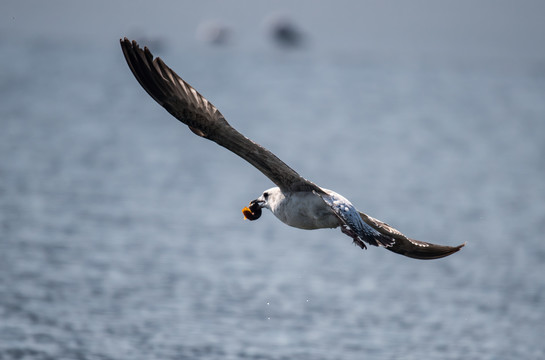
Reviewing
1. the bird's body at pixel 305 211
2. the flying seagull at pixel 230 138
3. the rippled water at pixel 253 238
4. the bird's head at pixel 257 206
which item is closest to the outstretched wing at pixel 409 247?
the flying seagull at pixel 230 138

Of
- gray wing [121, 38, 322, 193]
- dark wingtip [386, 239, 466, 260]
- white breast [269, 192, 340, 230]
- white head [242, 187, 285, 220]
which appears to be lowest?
dark wingtip [386, 239, 466, 260]

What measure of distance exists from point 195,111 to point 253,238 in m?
13.6

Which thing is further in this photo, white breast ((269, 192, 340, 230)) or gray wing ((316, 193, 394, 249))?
white breast ((269, 192, 340, 230))

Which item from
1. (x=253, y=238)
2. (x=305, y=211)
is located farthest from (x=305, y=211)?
(x=253, y=238)

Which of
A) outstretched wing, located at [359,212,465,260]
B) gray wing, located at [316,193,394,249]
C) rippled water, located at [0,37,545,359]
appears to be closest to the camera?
gray wing, located at [316,193,394,249]

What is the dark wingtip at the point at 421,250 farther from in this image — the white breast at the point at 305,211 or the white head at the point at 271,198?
the white head at the point at 271,198

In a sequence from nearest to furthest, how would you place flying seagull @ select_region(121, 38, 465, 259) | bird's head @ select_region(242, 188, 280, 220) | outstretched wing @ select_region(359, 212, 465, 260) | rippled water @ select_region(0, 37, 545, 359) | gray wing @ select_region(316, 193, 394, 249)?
gray wing @ select_region(316, 193, 394, 249)
flying seagull @ select_region(121, 38, 465, 259)
outstretched wing @ select_region(359, 212, 465, 260)
bird's head @ select_region(242, 188, 280, 220)
rippled water @ select_region(0, 37, 545, 359)

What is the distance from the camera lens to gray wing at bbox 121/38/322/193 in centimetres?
991

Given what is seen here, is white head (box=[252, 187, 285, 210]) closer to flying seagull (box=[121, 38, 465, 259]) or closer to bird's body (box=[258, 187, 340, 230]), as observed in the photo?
bird's body (box=[258, 187, 340, 230])

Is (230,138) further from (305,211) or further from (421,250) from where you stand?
(421,250)

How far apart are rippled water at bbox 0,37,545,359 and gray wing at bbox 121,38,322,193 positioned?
5.02m

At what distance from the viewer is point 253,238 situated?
23.4 meters

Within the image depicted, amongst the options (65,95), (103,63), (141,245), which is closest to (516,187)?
(141,245)

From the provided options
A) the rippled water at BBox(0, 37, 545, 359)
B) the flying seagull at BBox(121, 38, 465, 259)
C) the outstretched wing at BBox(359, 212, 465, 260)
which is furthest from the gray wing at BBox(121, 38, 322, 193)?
the rippled water at BBox(0, 37, 545, 359)
